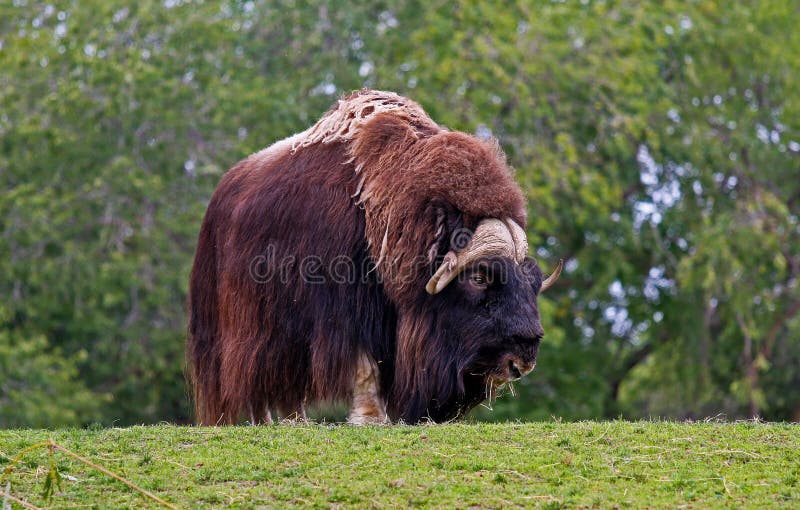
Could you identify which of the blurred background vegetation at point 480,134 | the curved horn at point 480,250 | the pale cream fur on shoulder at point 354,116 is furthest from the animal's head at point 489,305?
the blurred background vegetation at point 480,134

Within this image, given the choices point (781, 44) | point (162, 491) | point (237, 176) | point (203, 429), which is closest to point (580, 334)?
point (781, 44)

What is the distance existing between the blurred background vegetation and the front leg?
696cm

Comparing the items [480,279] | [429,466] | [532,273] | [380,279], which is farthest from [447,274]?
[429,466]

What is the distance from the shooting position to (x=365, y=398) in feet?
20.8

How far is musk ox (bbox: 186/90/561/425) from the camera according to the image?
6.25m

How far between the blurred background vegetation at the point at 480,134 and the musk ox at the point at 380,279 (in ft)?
21.2

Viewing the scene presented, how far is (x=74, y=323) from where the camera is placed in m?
13.7

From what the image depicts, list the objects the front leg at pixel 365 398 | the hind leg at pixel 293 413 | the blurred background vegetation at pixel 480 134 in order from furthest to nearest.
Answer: the blurred background vegetation at pixel 480 134 < the hind leg at pixel 293 413 < the front leg at pixel 365 398

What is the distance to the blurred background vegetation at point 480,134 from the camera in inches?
529

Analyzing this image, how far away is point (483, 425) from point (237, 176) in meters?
2.35

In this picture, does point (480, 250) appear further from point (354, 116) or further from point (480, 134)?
point (480, 134)

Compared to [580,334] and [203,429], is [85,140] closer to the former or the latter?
[580,334]

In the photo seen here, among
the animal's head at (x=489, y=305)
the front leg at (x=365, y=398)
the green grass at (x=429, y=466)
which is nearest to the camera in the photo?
the green grass at (x=429, y=466)

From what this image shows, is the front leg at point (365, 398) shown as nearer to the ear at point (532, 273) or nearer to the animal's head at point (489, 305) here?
the animal's head at point (489, 305)
